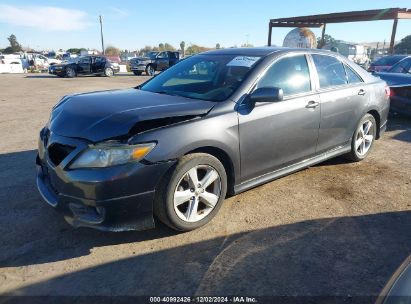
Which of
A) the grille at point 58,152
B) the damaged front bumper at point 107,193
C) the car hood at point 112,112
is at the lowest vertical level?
the damaged front bumper at point 107,193

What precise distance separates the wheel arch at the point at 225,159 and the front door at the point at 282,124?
0.46 ft

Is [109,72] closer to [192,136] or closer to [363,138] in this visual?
[363,138]

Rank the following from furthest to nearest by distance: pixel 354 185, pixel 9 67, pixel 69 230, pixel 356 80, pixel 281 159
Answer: pixel 9 67 < pixel 356 80 < pixel 354 185 < pixel 281 159 < pixel 69 230

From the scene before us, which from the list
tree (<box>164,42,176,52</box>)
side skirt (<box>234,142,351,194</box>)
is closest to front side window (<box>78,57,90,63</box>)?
side skirt (<box>234,142,351,194</box>)

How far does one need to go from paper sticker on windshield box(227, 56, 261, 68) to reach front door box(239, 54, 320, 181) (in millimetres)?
205

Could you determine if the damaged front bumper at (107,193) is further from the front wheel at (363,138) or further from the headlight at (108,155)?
the front wheel at (363,138)

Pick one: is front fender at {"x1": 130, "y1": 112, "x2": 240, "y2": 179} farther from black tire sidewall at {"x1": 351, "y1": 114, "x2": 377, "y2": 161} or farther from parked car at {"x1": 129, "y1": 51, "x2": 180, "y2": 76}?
parked car at {"x1": 129, "y1": 51, "x2": 180, "y2": 76}

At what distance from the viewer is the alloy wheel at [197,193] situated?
3.17 metres

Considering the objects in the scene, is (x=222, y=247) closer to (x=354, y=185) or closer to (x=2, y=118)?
(x=354, y=185)

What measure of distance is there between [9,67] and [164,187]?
35.8 m

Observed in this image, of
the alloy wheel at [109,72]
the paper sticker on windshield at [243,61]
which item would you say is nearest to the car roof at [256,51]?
the paper sticker on windshield at [243,61]

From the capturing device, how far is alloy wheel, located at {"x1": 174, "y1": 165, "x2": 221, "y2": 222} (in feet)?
10.4

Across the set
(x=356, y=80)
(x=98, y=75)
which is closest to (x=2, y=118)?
(x=356, y=80)

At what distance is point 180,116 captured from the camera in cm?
311
